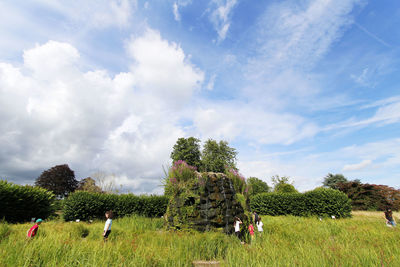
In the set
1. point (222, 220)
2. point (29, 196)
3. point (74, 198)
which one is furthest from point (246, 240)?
point (29, 196)

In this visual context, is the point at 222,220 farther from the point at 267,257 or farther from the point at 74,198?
the point at 74,198

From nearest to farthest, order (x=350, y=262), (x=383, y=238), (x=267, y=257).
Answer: (x=350, y=262) → (x=267, y=257) → (x=383, y=238)

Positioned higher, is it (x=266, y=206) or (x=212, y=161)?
(x=212, y=161)

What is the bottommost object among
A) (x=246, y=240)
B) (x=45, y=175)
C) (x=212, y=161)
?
(x=246, y=240)

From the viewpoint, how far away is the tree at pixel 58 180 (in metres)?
33.4

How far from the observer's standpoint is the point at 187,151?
3512 centimetres

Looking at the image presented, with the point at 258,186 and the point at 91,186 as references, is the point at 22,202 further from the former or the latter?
the point at 258,186

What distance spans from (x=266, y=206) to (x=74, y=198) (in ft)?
50.5

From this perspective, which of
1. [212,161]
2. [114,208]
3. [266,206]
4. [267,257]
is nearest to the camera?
[267,257]

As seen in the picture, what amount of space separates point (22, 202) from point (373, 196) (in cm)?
3085

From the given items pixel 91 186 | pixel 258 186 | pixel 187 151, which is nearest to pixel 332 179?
pixel 258 186

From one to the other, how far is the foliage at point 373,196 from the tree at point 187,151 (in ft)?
71.7

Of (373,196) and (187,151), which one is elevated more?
(187,151)

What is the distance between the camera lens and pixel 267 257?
4422 millimetres
